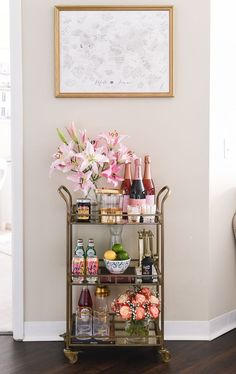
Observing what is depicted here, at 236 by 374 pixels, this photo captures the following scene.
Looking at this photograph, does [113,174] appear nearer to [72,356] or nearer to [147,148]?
[147,148]

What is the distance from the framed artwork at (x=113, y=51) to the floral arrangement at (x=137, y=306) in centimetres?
103

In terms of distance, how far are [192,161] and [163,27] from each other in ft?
2.32

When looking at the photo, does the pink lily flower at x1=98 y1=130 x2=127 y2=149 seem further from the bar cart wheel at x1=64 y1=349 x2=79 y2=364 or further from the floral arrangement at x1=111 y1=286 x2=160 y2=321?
the bar cart wheel at x1=64 y1=349 x2=79 y2=364

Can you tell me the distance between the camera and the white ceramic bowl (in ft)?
8.38

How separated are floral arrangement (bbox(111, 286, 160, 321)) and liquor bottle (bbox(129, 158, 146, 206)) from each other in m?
0.47

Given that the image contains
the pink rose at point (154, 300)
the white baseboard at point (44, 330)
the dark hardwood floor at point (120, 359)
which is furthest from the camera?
the white baseboard at point (44, 330)

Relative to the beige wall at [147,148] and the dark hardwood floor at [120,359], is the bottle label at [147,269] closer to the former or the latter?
the beige wall at [147,148]

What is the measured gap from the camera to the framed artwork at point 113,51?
2662 mm

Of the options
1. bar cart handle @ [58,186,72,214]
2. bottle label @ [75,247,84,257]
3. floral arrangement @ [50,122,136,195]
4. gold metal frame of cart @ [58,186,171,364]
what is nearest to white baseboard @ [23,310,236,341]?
gold metal frame of cart @ [58,186,171,364]

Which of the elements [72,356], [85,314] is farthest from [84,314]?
[72,356]

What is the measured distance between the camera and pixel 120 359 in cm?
260

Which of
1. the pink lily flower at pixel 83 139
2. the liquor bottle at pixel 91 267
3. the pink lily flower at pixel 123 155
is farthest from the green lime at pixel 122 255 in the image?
the pink lily flower at pixel 83 139

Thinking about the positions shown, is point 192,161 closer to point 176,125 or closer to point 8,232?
point 176,125

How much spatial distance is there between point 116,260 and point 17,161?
736 mm
